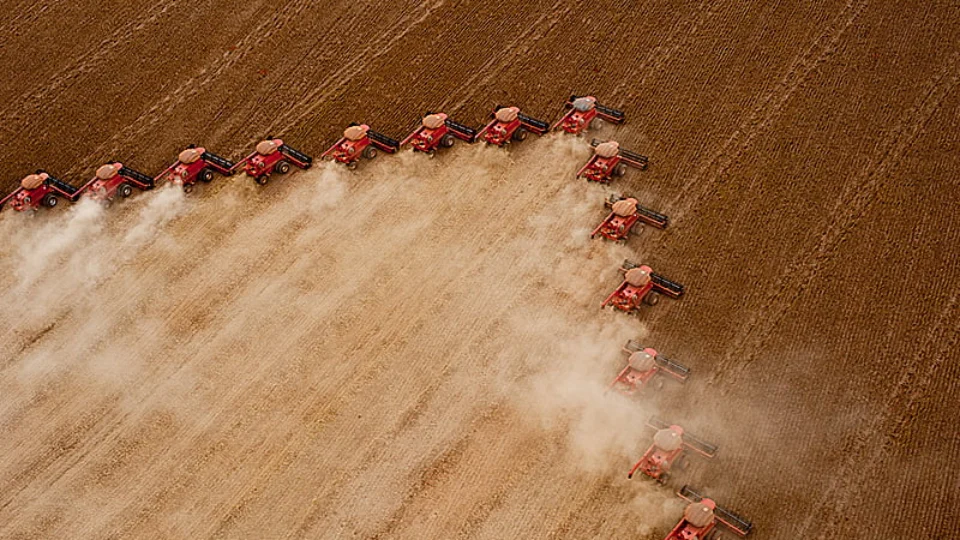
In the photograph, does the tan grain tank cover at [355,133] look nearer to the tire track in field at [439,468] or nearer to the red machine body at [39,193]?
the red machine body at [39,193]

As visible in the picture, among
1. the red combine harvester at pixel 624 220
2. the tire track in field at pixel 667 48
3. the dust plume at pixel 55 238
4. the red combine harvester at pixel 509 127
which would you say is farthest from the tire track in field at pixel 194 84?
the red combine harvester at pixel 624 220

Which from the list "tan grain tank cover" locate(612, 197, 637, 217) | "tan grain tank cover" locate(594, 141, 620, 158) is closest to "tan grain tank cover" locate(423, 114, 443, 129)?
"tan grain tank cover" locate(594, 141, 620, 158)

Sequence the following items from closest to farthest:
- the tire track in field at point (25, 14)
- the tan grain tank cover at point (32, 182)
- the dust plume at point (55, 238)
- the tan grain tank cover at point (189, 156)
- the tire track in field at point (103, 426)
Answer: the tire track in field at point (103, 426) < the dust plume at point (55, 238) < the tan grain tank cover at point (32, 182) < the tan grain tank cover at point (189, 156) < the tire track in field at point (25, 14)

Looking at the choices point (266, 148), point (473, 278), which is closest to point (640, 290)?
point (473, 278)

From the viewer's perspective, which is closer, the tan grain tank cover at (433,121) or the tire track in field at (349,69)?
the tan grain tank cover at (433,121)

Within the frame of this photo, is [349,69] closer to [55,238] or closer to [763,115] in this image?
[55,238]

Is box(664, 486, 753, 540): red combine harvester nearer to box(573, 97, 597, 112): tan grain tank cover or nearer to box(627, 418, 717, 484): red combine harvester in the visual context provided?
box(627, 418, 717, 484): red combine harvester

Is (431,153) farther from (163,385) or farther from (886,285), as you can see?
(886,285)

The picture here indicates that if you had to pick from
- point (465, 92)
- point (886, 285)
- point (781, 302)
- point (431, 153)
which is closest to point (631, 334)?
point (781, 302)
